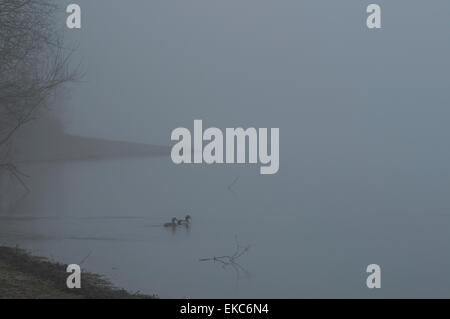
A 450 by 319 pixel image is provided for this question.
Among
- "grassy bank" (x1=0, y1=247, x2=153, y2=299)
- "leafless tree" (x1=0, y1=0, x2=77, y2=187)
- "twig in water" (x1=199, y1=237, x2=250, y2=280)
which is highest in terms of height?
"leafless tree" (x1=0, y1=0, x2=77, y2=187)

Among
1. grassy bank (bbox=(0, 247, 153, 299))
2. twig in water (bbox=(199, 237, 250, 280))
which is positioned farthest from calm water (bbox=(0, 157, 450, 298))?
grassy bank (bbox=(0, 247, 153, 299))

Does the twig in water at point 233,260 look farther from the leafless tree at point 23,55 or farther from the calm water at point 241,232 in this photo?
the leafless tree at point 23,55

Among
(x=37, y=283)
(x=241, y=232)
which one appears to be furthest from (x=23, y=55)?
(x=241, y=232)

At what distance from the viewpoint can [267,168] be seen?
4303 centimetres

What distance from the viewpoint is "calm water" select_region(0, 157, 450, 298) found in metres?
11.2

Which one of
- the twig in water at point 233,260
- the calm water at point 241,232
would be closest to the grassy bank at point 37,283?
the calm water at point 241,232

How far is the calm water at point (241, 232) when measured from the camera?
11.2m

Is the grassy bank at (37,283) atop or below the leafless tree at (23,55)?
below

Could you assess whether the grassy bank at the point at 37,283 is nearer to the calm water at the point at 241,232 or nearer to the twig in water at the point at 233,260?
the calm water at the point at 241,232

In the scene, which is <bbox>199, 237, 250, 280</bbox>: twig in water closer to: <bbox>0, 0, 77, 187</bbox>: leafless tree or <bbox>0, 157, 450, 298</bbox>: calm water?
<bbox>0, 157, 450, 298</bbox>: calm water

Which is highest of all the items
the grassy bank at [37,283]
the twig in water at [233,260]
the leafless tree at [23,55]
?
the leafless tree at [23,55]

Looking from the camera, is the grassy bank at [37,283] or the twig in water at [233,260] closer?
the grassy bank at [37,283]
